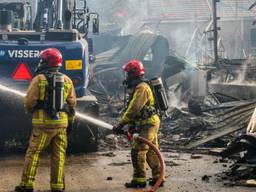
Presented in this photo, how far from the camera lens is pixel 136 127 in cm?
892

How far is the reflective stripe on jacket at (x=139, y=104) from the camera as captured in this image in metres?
8.70

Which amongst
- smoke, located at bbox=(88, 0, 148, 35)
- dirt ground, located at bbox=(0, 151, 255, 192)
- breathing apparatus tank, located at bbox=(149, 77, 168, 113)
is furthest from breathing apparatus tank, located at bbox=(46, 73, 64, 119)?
smoke, located at bbox=(88, 0, 148, 35)

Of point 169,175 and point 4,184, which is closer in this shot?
point 4,184

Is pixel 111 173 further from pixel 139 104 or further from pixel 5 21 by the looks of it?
pixel 5 21

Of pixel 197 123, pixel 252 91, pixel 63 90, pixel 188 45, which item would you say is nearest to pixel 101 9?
pixel 188 45

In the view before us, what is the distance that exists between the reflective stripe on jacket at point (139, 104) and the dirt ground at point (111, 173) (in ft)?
3.30

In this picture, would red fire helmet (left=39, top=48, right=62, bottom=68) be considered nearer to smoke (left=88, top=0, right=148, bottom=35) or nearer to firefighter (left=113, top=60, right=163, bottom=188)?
firefighter (left=113, top=60, right=163, bottom=188)

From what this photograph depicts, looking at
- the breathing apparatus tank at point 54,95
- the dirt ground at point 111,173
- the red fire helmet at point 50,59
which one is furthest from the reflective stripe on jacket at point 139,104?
the red fire helmet at point 50,59

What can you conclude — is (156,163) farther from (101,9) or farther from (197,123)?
(101,9)

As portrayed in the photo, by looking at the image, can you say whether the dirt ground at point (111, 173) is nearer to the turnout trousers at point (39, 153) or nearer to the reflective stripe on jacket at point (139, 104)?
the turnout trousers at point (39, 153)

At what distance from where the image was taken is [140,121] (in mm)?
8883

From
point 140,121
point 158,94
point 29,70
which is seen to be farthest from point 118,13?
point 140,121

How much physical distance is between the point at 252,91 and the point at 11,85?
810 cm

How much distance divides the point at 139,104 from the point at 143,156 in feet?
2.57
